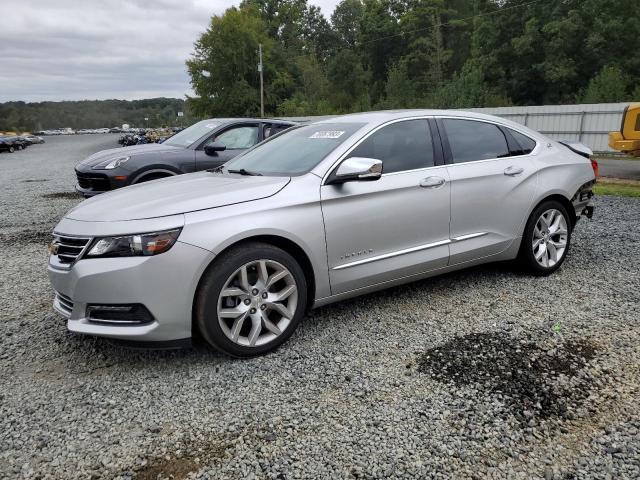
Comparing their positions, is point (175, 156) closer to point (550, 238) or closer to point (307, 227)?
point (307, 227)

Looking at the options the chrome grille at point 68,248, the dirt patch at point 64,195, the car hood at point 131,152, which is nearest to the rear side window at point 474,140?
the chrome grille at point 68,248

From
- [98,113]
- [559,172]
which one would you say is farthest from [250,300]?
[98,113]

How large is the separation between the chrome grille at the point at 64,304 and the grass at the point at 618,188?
991 centimetres

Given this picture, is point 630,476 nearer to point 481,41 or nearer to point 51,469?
point 51,469

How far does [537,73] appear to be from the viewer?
139 feet

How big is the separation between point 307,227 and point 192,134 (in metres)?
5.76

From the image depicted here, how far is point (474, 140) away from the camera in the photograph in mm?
4559

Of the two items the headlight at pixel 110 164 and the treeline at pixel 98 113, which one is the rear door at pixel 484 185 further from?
the treeline at pixel 98 113

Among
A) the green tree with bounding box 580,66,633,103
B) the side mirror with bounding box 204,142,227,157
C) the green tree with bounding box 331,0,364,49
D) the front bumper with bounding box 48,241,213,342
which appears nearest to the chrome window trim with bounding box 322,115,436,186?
the front bumper with bounding box 48,241,213,342

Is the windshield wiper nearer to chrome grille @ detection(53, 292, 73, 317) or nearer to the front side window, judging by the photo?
chrome grille @ detection(53, 292, 73, 317)

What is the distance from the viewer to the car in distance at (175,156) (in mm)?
7426

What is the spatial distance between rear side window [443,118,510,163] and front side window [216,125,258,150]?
448 cm

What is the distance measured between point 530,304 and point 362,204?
5.53ft

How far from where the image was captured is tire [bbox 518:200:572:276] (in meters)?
4.76
